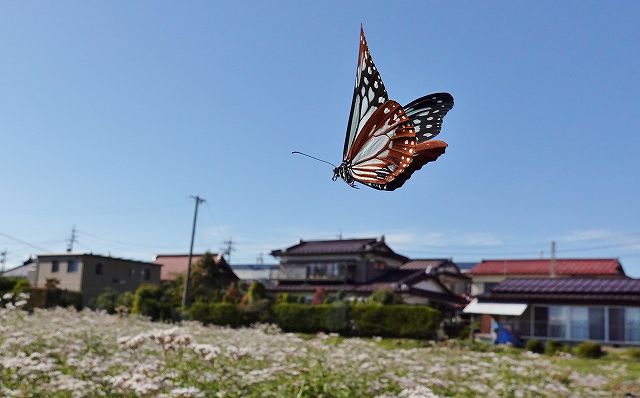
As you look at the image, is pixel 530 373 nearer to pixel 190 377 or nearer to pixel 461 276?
pixel 190 377

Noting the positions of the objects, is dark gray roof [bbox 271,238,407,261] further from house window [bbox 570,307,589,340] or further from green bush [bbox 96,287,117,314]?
house window [bbox 570,307,589,340]

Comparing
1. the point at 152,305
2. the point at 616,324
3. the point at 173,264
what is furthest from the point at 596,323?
the point at 173,264

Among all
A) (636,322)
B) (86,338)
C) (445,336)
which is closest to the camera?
(86,338)

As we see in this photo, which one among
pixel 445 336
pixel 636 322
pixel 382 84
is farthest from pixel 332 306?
pixel 382 84

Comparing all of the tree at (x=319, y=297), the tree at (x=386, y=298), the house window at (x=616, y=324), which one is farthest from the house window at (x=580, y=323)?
the tree at (x=319, y=297)

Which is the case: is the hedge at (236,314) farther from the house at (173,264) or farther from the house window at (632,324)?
the house window at (632,324)

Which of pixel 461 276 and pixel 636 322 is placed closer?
pixel 636 322

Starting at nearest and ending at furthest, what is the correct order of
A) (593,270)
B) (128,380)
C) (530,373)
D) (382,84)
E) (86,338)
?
(382,84)
(128,380)
(530,373)
(86,338)
(593,270)
